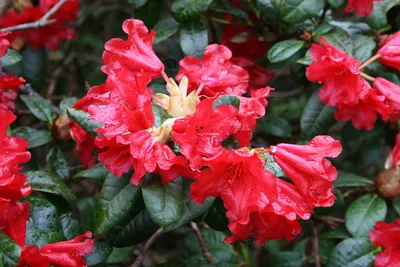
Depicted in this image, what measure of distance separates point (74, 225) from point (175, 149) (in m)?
0.43

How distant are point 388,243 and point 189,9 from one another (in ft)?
2.90

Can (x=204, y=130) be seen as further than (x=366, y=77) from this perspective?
No

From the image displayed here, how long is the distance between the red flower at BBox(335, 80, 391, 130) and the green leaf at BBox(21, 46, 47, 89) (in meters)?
1.11

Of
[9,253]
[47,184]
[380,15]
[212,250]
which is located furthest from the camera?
[212,250]

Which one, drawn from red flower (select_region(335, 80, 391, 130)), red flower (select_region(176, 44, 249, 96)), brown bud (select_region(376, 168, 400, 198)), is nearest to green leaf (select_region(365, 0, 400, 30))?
red flower (select_region(335, 80, 391, 130))

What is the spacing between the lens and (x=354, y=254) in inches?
67.2

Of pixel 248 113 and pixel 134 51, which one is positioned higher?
pixel 134 51

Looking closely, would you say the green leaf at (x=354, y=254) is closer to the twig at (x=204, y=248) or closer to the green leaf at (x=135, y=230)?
the twig at (x=204, y=248)

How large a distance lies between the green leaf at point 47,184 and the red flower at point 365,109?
0.79 metres

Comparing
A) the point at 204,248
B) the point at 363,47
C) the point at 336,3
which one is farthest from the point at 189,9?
the point at 204,248

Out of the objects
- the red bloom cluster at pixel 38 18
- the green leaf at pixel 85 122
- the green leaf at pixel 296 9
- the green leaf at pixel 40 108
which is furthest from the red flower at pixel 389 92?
the red bloom cluster at pixel 38 18

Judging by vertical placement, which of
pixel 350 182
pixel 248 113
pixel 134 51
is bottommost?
pixel 350 182

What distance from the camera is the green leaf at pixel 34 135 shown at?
5.83ft

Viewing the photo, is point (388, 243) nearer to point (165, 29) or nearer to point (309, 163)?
point (309, 163)
